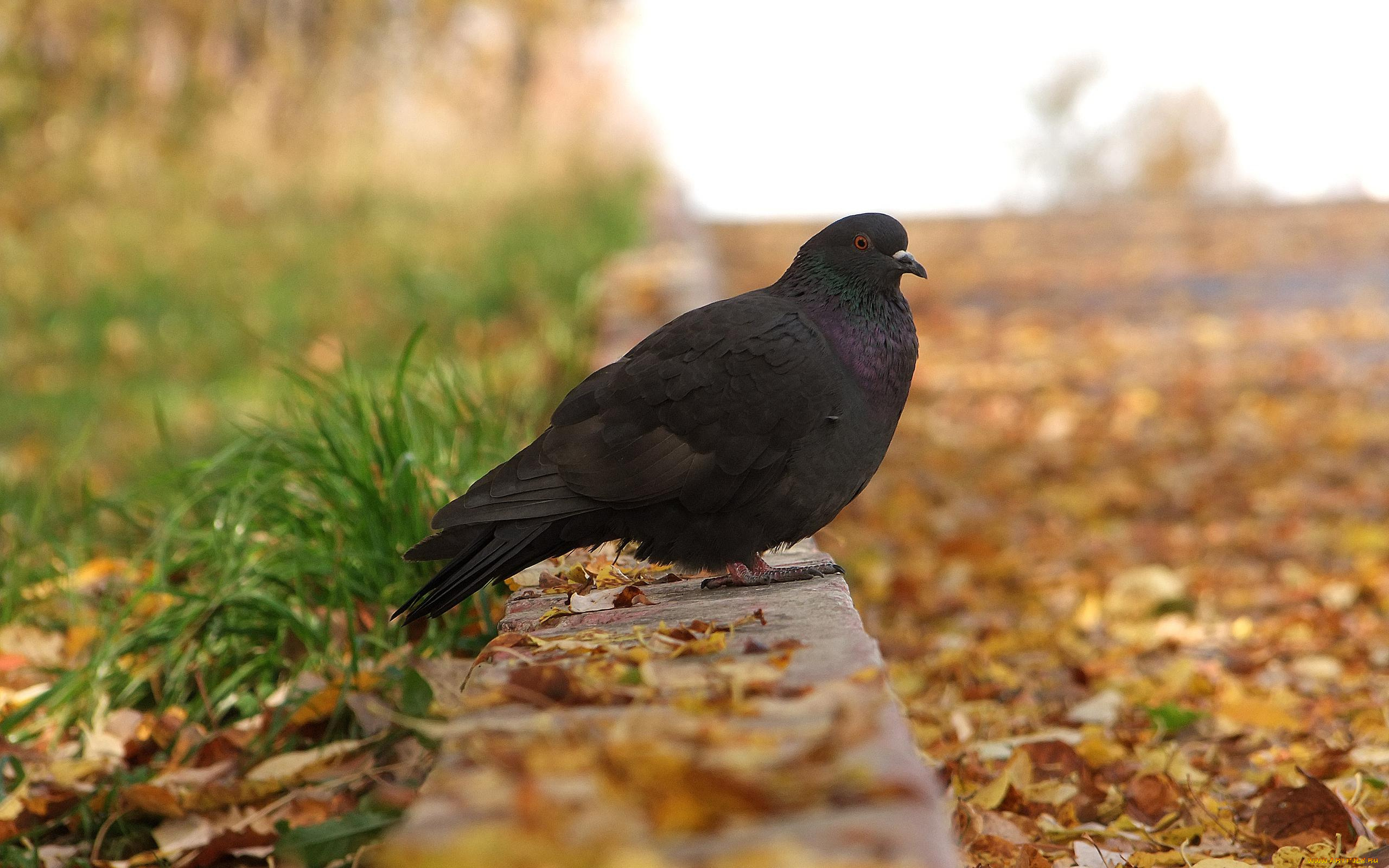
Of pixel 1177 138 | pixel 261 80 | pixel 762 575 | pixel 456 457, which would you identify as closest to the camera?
pixel 762 575

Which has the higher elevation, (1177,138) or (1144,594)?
(1177,138)

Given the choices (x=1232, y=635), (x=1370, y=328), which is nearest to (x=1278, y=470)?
(x=1232, y=635)

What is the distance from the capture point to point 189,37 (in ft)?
46.6

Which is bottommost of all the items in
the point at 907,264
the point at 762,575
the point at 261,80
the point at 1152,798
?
the point at 1152,798

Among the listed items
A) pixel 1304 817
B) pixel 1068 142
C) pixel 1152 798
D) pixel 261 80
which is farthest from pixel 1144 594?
pixel 1068 142

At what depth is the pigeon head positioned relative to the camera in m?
2.63

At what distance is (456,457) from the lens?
357cm

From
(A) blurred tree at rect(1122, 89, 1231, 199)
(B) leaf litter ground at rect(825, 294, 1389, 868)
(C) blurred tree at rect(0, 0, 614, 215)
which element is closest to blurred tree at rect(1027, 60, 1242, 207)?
(A) blurred tree at rect(1122, 89, 1231, 199)

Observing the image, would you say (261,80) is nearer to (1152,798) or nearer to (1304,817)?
(1152,798)

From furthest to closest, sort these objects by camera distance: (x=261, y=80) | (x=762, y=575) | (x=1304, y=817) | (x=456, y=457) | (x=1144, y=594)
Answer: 1. (x=261, y=80)
2. (x=1144, y=594)
3. (x=456, y=457)
4. (x=762, y=575)
5. (x=1304, y=817)

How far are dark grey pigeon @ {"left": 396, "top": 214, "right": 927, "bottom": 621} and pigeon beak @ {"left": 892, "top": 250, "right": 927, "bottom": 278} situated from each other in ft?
0.54

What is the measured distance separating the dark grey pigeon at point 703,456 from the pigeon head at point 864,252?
11cm

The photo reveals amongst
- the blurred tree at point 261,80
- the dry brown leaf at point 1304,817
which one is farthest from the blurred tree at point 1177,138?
the dry brown leaf at point 1304,817

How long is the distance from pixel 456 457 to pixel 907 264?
1411 mm
